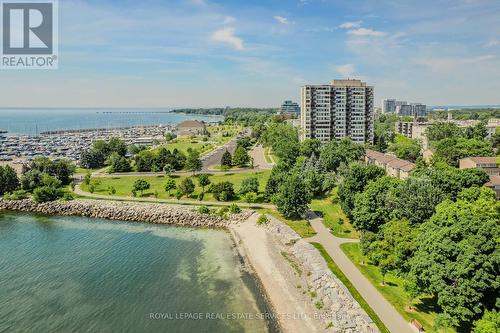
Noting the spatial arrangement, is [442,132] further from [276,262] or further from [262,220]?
[276,262]

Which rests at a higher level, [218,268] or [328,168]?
[328,168]

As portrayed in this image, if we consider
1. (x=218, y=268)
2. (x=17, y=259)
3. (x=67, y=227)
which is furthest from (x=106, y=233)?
(x=218, y=268)

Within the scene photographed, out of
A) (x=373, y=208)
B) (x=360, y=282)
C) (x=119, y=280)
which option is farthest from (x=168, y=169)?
(x=360, y=282)

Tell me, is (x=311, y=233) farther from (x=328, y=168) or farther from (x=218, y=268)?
(x=328, y=168)

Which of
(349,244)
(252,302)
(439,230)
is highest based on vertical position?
(439,230)

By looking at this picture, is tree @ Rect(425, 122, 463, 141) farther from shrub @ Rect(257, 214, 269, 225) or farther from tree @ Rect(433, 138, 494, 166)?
shrub @ Rect(257, 214, 269, 225)
